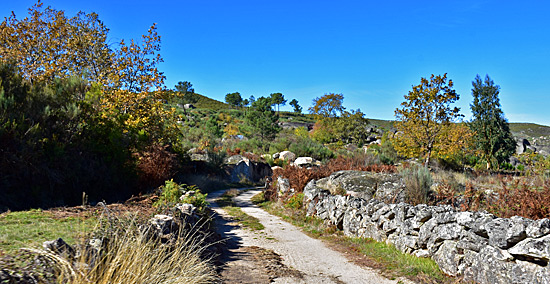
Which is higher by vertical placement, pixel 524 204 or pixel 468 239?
pixel 524 204

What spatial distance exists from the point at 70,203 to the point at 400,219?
8208 mm

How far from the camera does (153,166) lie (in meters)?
13.0

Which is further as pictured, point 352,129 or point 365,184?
point 352,129

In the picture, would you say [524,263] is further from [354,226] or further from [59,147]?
[59,147]

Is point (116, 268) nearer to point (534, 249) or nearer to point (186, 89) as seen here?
point (534, 249)

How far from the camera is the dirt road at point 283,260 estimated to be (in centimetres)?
602

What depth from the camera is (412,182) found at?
32.0 ft

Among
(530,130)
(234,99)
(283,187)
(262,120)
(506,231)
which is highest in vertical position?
(234,99)

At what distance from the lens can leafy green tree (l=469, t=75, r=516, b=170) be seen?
87.1ft

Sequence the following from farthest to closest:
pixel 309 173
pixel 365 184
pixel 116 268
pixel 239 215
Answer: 1. pixel 309 173
2. pixel 239 215
3. pixel 365 184
4. pixel 116 268

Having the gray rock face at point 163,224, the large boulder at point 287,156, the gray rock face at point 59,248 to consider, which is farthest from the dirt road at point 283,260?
the large boulder at point 287,156

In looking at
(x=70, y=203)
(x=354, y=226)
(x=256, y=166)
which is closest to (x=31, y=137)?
(x=70, y=203)

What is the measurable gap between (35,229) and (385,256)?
5977mm

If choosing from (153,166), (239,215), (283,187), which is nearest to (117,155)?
(153,166)
